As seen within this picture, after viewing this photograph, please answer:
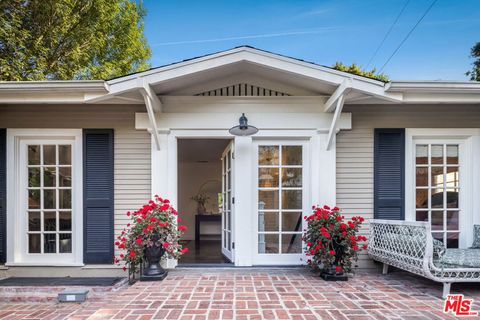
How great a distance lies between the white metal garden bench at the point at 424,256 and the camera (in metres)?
3.16

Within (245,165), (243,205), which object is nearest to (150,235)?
(243,205)

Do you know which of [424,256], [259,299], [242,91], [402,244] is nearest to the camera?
[259,299]

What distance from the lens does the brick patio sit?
2688mm

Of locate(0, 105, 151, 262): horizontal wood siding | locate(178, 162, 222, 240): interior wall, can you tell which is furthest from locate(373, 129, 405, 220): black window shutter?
locate(178, 162, 222, 240): interior wall

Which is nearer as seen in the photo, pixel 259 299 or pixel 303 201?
pixel 259 299

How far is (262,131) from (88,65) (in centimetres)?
738

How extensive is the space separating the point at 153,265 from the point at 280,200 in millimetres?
1816

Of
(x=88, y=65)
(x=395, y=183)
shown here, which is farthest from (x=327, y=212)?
(x=88, y=65)

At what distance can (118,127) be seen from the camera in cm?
431

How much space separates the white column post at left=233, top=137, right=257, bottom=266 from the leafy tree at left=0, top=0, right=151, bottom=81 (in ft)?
21.3

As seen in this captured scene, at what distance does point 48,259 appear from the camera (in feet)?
14.1

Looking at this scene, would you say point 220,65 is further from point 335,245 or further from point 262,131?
point 335,245

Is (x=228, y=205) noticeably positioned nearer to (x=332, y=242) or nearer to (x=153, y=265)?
(x=153, y=265)

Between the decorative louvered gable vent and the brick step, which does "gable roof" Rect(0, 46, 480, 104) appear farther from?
the brick step
